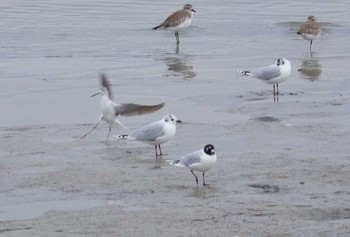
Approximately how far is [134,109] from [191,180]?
83.1 inches

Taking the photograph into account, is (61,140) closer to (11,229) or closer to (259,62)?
(11,229)

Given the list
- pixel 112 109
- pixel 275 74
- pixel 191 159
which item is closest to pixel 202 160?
pixel 191 159

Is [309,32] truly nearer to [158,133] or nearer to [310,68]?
[310,68]

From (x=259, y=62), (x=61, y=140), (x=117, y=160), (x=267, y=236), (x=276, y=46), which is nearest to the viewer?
(x=267, y=236)

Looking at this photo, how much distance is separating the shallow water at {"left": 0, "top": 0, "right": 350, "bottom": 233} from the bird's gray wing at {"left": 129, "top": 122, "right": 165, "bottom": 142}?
0.92 ft

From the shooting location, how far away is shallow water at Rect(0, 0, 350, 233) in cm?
1277

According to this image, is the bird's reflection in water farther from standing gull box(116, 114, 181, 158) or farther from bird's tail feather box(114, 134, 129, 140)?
standing gull box(116, 114, 181, 158)

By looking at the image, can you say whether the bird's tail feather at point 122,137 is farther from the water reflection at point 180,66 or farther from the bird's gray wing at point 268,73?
the water reflection at point 180,66

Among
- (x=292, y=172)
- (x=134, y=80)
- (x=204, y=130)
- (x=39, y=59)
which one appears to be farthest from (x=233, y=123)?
(x=39, y=59)

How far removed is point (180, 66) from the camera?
2020cm

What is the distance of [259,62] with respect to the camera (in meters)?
Result: 20.5

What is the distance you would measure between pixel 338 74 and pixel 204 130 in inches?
222

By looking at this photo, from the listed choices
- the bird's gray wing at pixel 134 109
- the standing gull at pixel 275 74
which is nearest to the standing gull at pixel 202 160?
the bird's gray wing at pixel 134 109

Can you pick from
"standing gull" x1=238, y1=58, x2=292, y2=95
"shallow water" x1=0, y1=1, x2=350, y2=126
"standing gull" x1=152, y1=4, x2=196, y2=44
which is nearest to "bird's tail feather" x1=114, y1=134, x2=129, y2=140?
"shallow water" x1=0, y1=1, x2=350, y2=126
